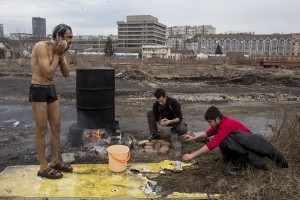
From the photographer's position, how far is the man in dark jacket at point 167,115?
6020mm

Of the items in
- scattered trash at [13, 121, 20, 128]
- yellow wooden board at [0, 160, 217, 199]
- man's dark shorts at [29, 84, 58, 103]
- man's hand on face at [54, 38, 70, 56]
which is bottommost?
yellow wooden board at [0, 160, 217, 199]

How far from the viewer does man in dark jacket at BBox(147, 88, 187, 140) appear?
237 inches

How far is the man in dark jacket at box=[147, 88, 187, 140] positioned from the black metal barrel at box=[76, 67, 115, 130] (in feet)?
2.97

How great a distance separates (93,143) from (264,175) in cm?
318

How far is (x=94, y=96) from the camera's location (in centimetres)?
602

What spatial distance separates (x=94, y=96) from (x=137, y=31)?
392 feet

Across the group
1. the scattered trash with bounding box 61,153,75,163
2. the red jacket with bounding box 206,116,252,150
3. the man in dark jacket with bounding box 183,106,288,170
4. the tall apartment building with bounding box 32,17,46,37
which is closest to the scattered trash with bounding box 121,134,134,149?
the scattered trash with bounding box 61,153,75,163

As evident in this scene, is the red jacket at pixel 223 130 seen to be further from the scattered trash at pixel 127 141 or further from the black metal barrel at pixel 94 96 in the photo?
the black metal barrel at pixel 94 96

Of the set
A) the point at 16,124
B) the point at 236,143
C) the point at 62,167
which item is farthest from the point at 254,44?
the point at 62,167

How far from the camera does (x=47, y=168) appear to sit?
14.4 feet

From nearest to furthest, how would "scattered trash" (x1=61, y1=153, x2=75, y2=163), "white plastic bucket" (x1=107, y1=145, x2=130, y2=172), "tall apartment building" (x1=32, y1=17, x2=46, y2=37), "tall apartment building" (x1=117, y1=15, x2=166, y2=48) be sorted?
"white plastic bucket" (x1=107, y1=145, x2=130, y2=172) < "scattered trash" (x1=61, y1=153, x2=75, y2=163) < "tall apartment building" (x1=32, y1=17, x2=46, y2=37) < "tall apartment building" (x1=117, y1=15, x2=166, y2=48)

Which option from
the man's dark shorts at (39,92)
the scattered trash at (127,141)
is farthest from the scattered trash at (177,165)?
the man's dark shorts at (39,92)

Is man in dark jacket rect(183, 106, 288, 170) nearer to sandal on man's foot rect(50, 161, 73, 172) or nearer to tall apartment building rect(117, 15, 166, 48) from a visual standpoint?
sandal on man's foot rect(50, 161, 73, 172)

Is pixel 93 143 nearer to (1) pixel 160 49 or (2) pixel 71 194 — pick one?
(2) pixel 71 194
